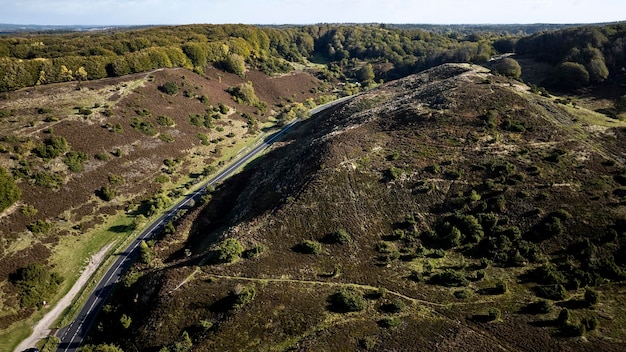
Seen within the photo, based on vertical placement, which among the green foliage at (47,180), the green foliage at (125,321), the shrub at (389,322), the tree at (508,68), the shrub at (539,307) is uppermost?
the tree at (508,68)

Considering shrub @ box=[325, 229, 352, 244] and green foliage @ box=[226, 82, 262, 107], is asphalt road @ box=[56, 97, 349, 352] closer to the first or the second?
shrub @ box=[325, 229, 352, 244]

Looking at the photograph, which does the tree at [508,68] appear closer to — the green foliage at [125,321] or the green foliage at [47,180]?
the green foliage at [125,321]

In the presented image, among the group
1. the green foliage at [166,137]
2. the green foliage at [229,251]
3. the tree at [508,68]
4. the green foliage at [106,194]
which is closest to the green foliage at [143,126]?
the green foliage at [166,137]

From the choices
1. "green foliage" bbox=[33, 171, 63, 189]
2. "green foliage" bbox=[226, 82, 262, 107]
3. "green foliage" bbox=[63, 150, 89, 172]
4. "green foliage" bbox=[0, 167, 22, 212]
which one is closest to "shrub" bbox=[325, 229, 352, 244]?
"green foliage" bbox=[0, 167, 22, 212]

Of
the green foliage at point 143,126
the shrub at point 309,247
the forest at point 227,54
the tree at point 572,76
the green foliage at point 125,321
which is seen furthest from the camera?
the forest at point 227,54

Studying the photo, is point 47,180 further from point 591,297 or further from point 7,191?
point 591,297

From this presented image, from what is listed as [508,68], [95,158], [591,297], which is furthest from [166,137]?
[508,68]

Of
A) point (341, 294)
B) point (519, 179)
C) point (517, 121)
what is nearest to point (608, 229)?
point (519, 179)
